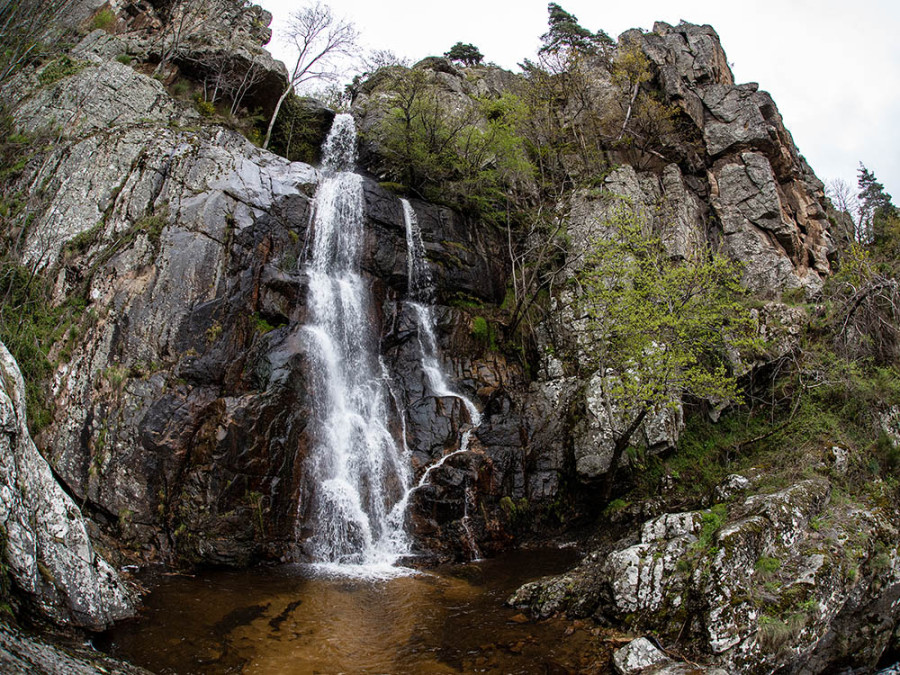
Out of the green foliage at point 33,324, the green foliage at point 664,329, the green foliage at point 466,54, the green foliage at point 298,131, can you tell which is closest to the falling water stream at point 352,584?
the green foliage at point 664,329

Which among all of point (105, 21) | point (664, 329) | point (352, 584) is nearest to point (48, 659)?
point (352, 584)

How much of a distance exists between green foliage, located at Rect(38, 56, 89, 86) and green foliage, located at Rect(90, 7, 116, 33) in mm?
4140

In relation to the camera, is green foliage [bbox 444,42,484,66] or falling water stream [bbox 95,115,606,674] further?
green foliage [bbox 444,42,484,66]

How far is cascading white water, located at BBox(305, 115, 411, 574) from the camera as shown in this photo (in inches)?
470

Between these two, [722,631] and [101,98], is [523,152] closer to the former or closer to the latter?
[101,98]

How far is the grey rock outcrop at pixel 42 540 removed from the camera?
6.06 meters

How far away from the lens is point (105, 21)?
2138cm

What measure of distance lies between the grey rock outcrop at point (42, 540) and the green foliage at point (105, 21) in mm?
21389

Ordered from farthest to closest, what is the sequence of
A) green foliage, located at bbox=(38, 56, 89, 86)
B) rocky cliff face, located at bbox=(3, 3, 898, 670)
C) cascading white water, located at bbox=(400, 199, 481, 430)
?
green foliage, located at bbox=(38, 56, 89, 86), cascading white water, located at bbox=(400, 199, 481, 430), rocky cliff face, located at bbox=(3, 3, 898, 670)

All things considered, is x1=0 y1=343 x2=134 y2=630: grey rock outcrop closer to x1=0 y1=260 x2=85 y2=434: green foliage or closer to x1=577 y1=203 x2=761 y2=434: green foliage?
x1=0 y1=260 x2=85 y2=434: green foliage

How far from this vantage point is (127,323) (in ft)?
41.7

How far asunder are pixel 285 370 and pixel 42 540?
24.1 ft

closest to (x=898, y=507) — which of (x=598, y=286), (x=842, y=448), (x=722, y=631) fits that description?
(x=842, y=448)

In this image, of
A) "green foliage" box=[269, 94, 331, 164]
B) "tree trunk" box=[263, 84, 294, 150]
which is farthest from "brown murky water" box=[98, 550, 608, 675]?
"green foliage" box=[269, 94, 331, 164]
